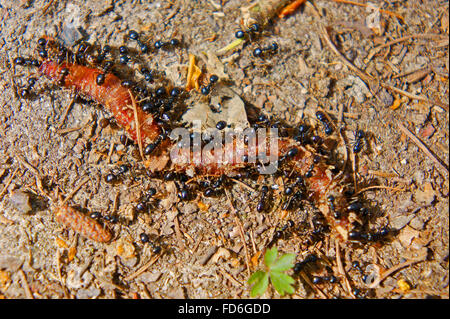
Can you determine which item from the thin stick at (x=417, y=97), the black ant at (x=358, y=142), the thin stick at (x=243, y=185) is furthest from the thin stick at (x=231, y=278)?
the thin stick at (x=417, y=97)

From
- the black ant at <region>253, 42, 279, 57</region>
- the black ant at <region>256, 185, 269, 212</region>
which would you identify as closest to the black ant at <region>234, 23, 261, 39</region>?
the black ant at <region>253, 42, 279, 57</region>

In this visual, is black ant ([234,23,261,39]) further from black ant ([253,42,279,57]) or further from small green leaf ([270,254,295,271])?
small green leaf ([270,254,295,271])

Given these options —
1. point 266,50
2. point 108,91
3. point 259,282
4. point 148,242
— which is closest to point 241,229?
point 259,282

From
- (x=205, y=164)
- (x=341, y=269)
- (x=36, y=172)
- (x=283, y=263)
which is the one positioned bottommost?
(x=341, y=269)

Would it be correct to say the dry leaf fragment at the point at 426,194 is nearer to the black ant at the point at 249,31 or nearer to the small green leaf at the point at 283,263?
the small green leaf at the point at 283,263

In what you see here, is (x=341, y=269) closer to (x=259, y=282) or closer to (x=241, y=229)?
(x=259, y=282)

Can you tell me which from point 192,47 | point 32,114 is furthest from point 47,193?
point 192,47
